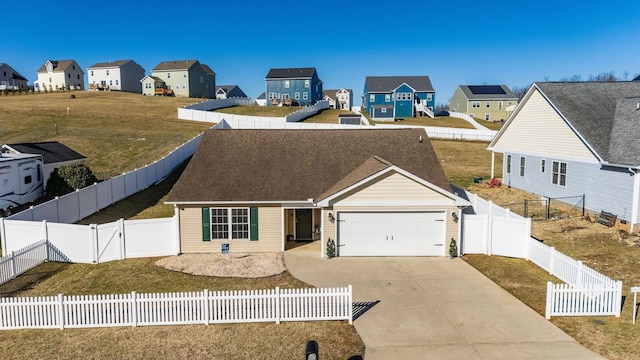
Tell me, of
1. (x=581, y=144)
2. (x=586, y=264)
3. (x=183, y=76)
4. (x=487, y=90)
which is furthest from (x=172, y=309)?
(x=183, y=76)

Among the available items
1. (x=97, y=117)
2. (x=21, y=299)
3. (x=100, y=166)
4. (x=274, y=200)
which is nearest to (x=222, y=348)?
(x=21, y=299)

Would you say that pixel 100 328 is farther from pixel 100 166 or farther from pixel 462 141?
pixel 462 141

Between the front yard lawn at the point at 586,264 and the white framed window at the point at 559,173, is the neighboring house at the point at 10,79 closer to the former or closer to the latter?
the white framed window at the point at 559,173

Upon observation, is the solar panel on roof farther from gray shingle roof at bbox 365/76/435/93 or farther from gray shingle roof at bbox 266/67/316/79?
gray shingle roof at bbox 266/67/316/79

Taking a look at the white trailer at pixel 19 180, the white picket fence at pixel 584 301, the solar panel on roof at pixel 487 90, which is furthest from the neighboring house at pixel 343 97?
the white picket fence at pixel 584 301

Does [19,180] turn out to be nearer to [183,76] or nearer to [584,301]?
[584,301]

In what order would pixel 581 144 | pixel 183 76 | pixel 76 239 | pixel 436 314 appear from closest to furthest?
1. pixel 436 314
2. pixel 76 239
3. pixel 581 144
4. pixel 183 76

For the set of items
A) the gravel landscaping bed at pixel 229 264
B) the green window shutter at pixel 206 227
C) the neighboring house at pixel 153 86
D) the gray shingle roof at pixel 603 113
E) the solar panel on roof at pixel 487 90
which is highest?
the neighboring house at pixel 153 86
